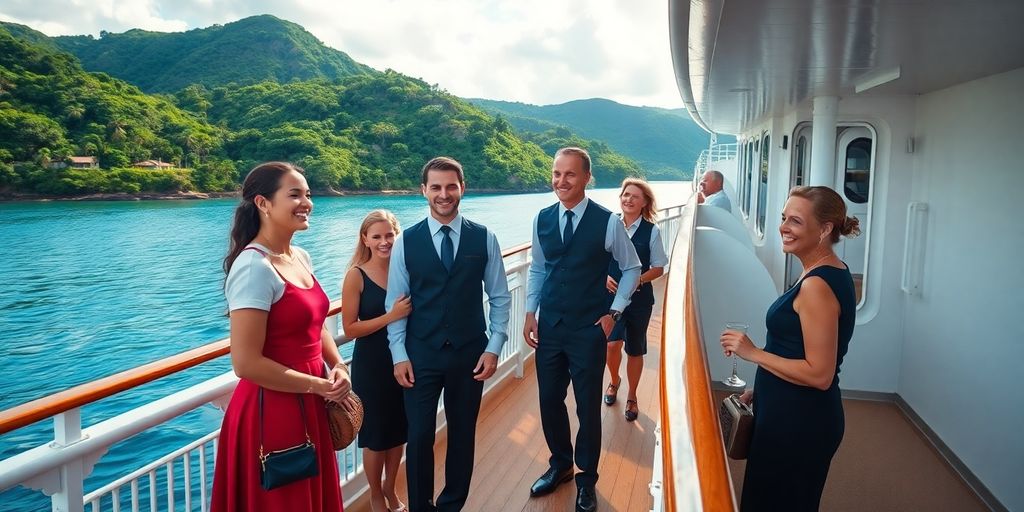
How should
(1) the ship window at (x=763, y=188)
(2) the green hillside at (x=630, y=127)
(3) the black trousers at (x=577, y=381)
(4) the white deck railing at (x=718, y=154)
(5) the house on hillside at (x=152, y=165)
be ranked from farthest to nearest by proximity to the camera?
(2) the green hillside at (x=630, y=127) → (5) the house on hillside at (x=152, y=165) → (4) the white deck railing at (x=718, y=154) → (1) the ship window at (x=763, y=188) → (3) the black trousers at (x=577, y=381)

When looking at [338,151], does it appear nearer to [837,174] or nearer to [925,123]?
[837,174]

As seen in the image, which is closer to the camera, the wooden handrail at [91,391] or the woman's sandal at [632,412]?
the wooden handrail at [91,391]

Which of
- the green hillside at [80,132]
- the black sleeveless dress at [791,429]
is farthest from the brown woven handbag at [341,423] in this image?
the green hillside at [80,132]

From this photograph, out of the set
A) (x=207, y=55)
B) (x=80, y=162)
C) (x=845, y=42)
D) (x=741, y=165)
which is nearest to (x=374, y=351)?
(x=845, y=42)

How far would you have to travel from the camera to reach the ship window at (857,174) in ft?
23.2

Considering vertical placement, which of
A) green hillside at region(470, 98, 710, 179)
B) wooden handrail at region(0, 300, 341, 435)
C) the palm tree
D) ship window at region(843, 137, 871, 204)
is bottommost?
wooden handrail at region(0, 300, 341, 435)

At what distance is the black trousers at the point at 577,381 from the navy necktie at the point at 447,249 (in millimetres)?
606

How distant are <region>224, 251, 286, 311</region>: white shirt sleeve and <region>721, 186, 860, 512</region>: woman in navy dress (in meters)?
1.40

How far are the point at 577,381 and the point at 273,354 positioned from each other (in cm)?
138

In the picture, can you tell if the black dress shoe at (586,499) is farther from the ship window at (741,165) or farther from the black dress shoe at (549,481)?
the ship window at (741,165)

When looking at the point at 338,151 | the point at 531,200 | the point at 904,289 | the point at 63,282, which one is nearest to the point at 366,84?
the point at 338,151

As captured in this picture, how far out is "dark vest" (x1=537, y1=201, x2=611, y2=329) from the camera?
263cm

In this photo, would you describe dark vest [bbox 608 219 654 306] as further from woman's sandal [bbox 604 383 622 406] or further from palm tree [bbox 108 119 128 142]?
palm tree [bbox 108 119 128 142]

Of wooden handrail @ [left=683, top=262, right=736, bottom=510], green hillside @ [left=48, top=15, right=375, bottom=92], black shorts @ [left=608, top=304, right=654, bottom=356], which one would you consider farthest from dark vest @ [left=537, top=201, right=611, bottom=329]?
green hillside @ [left=48, top=15, right=375, bottom=92]
